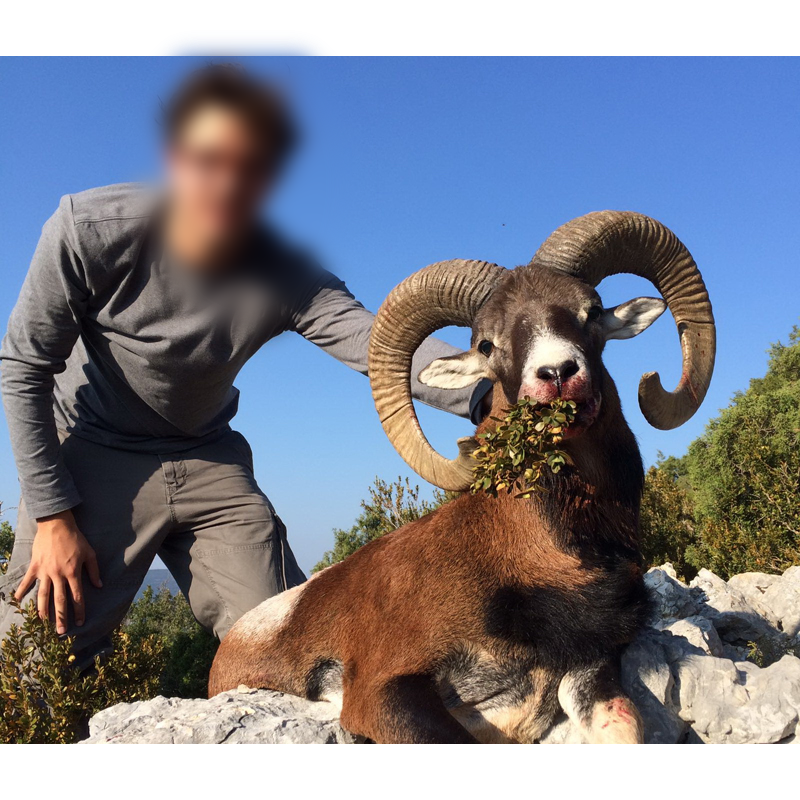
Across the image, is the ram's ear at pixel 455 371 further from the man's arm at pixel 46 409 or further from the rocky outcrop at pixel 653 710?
the man's arm at pixel 46 409

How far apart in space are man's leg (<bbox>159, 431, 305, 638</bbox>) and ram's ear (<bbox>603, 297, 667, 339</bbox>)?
3174mm

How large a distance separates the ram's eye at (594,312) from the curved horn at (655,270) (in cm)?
44

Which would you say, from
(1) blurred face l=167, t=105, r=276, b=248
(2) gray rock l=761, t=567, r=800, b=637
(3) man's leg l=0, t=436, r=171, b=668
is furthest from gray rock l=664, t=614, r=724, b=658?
(1) blurred face l=167, t=105, r=276, b=248

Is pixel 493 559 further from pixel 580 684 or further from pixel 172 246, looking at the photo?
pixel 172 246

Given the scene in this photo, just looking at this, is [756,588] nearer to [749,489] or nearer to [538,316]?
[749,489]

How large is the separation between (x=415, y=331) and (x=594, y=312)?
1.17 metres

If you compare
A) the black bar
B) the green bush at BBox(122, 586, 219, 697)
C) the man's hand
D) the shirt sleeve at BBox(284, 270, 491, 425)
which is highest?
the black bar

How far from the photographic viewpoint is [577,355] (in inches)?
167

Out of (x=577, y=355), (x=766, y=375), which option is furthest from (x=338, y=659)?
(x=766, y=375)

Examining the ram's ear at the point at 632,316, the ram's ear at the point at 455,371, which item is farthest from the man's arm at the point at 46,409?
the ram's ear at the point at 632,316

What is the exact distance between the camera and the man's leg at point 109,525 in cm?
625

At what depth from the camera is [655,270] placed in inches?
218

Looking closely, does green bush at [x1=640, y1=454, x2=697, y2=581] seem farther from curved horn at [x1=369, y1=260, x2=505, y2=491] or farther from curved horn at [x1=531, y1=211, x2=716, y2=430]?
curved horn at [x1=369, y1=260, x2=505, y2=491]

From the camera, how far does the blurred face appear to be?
5.33m
